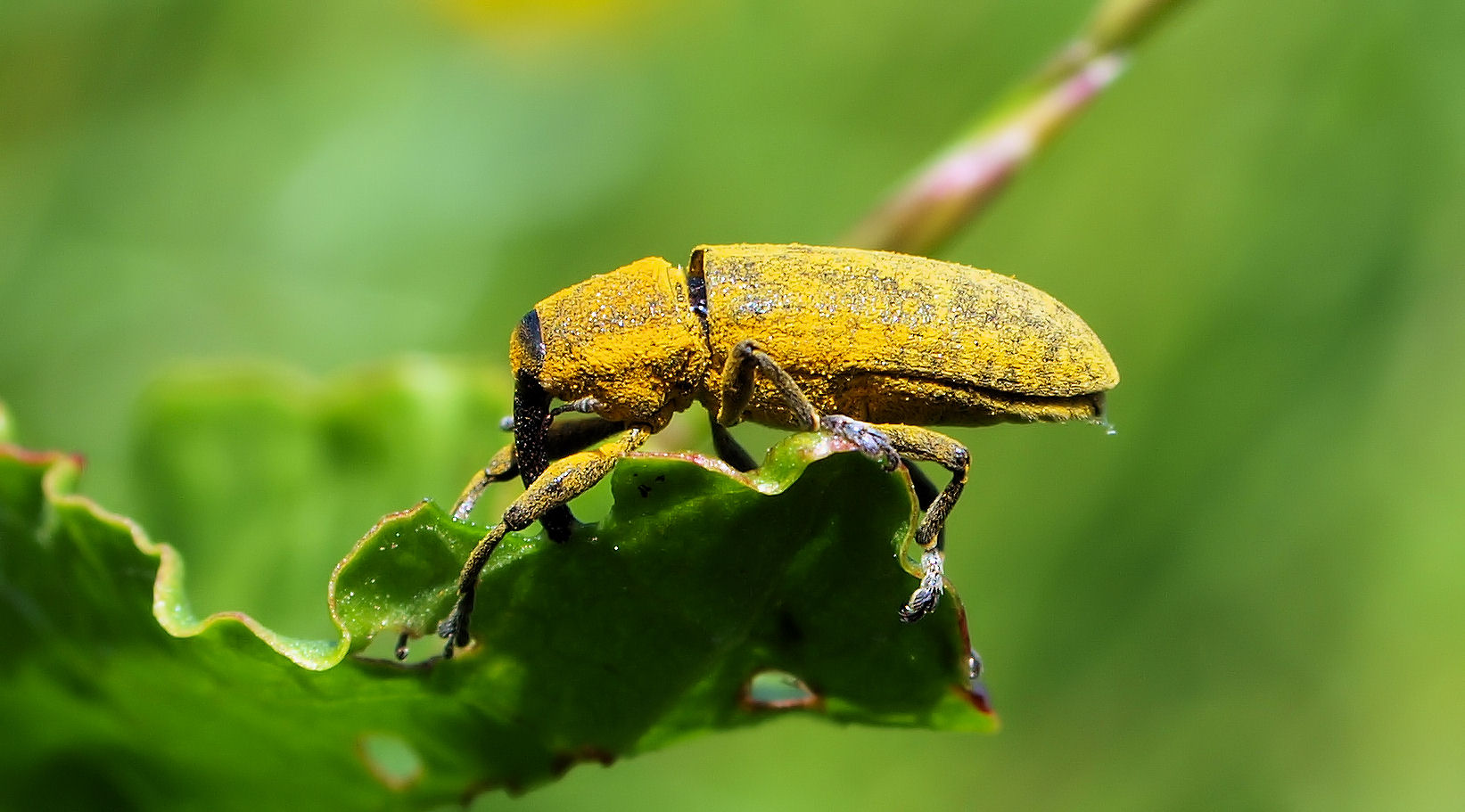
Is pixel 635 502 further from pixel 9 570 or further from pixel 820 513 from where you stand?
pixel 9 570

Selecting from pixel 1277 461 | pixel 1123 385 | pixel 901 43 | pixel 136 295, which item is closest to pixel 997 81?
pixel 901 43

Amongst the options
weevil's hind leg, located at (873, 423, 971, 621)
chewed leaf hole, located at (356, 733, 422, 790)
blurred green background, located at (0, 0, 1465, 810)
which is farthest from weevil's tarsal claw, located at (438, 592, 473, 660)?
blurred green background, located at (0, 0, 1465, 810)

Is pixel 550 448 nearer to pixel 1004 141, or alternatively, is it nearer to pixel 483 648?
pixel 483 648

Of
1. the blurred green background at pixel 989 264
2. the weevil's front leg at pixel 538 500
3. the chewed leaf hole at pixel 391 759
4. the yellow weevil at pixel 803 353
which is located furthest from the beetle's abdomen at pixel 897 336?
the blurred green background at pixel 989 264

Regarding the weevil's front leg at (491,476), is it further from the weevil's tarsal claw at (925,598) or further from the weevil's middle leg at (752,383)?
the weevil's tarsal claw at (925,598)

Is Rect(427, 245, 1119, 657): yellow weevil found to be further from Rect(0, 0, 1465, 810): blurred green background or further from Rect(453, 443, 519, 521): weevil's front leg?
Rect(0, 0, 1465, 810): blurred green background
